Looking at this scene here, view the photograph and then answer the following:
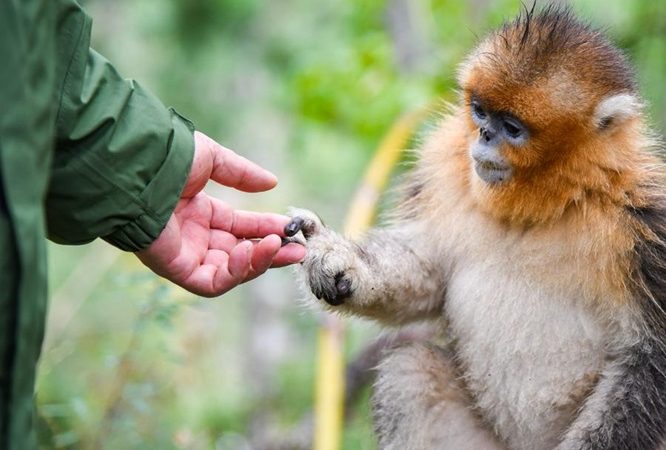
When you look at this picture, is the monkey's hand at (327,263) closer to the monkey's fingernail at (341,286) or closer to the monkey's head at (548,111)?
the monkey's fingernail at (341,286)

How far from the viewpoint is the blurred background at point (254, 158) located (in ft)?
22.2

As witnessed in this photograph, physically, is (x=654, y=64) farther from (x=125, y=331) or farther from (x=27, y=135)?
(x=27, y=135)

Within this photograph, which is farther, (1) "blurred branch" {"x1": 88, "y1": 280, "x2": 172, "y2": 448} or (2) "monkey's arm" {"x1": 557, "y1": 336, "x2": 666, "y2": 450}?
(1) "blurred branch" {"x1": 88, "y1": 280, "x2": 172, "y2": 448}

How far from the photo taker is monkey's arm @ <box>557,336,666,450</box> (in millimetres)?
4559

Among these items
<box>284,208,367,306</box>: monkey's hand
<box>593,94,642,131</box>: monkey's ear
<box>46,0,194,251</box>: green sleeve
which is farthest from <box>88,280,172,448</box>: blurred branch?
<box>593,94,642,131</box>: monkey's ear

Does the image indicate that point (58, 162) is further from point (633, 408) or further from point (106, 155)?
point (633, 408)

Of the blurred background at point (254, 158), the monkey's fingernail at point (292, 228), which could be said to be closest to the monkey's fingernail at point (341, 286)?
the monkey's fingernail at point (292, 228)

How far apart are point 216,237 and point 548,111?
1.56 m

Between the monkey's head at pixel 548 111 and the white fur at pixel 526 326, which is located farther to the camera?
the white fur at pixel 526 326

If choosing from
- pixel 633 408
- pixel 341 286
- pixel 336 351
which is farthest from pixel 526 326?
pixel 336 351

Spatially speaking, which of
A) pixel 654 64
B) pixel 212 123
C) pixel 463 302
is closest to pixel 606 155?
pixel 463 302

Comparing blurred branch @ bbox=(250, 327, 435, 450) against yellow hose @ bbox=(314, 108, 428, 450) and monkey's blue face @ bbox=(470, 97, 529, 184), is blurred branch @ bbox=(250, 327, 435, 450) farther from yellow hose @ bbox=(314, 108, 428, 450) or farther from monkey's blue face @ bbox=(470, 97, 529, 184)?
monkey's blue face @ bbox=(470, 97, 529, 184)

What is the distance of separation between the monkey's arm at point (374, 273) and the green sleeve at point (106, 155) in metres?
0.81

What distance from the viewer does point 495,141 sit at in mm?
4652
